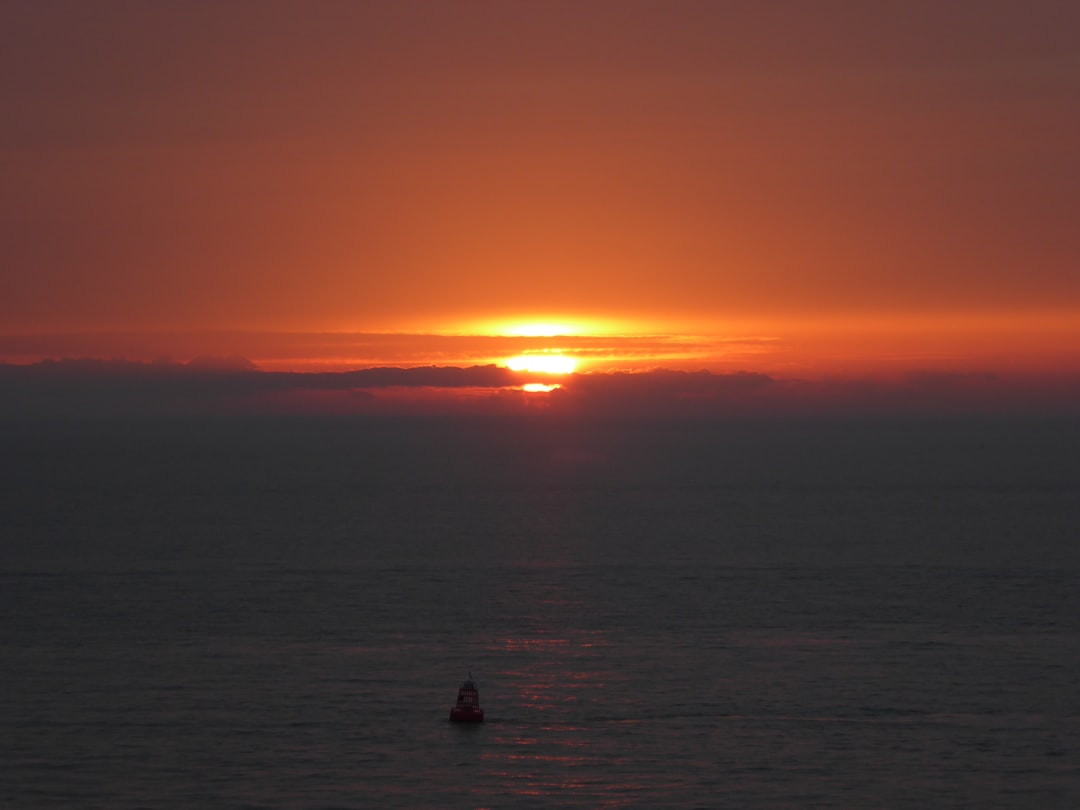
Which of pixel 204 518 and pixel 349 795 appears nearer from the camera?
pixel 349 795

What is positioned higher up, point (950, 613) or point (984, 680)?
point (950, 613)

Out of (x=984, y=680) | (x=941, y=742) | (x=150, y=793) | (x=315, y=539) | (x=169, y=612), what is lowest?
(x=150, y=793)

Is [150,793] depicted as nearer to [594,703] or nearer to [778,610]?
[594,703]

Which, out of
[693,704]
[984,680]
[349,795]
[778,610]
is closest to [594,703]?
[693,704]

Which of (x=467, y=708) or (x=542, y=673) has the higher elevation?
(x=542, y=673)

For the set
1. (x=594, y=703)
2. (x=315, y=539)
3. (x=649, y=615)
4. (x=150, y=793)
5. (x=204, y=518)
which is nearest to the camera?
(x=150, y=793)

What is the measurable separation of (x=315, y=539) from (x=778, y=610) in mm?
55827

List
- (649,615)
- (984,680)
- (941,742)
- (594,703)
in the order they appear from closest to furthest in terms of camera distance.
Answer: (941,742)
(594,703)
(984,680)
(649,615)

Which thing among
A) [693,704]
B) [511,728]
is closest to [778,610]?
[693,704]

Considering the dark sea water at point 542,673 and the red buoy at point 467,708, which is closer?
the dark sea water at point 542,673

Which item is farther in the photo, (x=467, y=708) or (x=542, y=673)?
(x=542, y=673)

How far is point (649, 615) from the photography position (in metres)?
78.8

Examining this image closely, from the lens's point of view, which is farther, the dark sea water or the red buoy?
the red buoy

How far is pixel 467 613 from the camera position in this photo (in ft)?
262
